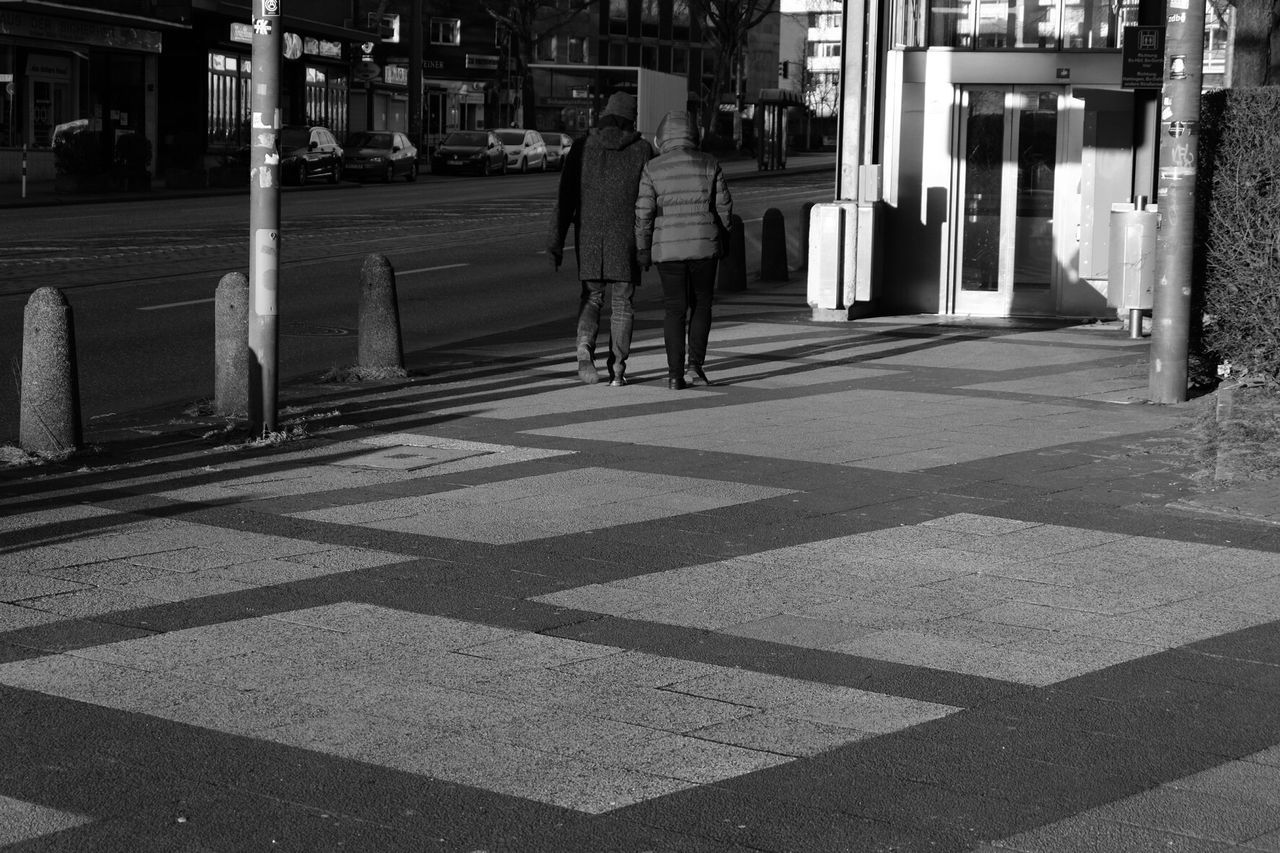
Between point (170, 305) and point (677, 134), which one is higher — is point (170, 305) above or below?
below

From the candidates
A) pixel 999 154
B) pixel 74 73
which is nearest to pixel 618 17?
pixel 74 73

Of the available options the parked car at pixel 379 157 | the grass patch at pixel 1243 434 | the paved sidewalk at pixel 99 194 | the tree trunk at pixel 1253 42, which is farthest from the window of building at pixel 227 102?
the grass patch at pixel 1243 434

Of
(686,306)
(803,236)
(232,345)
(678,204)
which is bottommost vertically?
(232,345)

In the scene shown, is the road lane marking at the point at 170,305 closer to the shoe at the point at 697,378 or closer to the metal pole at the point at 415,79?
the shoe at the point at 697,378

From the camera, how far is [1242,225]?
11125 millimetres

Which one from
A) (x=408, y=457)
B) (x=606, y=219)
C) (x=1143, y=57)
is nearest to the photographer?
(x=408, y=457)

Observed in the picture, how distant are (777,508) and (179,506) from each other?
105 inches

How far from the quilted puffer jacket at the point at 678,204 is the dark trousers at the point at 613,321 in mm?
335

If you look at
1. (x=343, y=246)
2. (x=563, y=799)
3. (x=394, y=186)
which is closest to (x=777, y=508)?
(x=563, y=799)

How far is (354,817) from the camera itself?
4332 mm

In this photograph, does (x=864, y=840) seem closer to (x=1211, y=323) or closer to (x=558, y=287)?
(x=1211, y=323)

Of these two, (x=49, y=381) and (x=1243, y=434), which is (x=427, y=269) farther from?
(x=1243, y=434)

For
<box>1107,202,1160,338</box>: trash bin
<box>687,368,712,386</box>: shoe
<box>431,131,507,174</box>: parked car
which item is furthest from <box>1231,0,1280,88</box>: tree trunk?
<box>431,131,507,174</box>: parked car

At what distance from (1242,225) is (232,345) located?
6.08m
